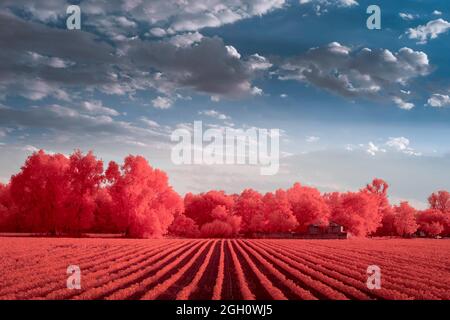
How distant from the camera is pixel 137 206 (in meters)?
76.7

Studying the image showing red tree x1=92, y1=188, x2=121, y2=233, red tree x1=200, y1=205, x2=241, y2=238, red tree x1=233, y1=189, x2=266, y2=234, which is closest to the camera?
red tree x1=92, y1=188, x2=121, y2=233

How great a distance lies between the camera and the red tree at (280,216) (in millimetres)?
105875

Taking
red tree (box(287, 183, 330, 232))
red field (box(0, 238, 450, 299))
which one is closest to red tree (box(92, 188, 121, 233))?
red tree (box(287, 183, 330, 232))

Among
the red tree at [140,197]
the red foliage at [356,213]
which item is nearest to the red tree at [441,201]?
the red foliage at [356,213]

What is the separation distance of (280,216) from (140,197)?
41.4 metres

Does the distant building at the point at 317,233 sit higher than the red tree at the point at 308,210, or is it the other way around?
the red tree at the point at 308,210

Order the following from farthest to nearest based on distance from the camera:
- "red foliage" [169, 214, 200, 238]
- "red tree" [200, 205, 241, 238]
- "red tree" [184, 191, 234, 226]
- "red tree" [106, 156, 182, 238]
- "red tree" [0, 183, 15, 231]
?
"red tree" [184, 191, 234, 226]
"red tree" [200, 205, 241, 238]
"red foliage" [169, 214, 200, 238]
"red tree" [0, 183, 15, 231]
"red tree" [106, 156, 182, 238]

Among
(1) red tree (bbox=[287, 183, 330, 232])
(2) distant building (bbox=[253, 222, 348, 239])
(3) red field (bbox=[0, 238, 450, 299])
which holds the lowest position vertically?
(2) distant building (bbox=[253, 222, 348, 239])

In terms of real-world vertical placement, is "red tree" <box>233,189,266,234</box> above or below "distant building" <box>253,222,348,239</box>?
above

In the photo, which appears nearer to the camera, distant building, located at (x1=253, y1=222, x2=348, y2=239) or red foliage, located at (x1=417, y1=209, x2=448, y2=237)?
distant building, located at (x1=253, y1=222, x2=348, y2=239)

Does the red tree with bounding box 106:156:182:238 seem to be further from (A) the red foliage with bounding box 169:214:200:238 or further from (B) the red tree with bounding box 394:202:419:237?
(B) the red tree with bounding box 394:202:419:237

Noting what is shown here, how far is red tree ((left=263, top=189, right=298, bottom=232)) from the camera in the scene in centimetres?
10588

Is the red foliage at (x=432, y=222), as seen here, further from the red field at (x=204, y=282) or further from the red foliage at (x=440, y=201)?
the red field at (x=204, y=282)
